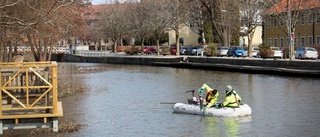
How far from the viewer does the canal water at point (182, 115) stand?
19656 mm

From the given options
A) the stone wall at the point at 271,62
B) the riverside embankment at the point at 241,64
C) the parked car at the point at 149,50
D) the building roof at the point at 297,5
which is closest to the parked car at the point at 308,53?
the riverside embankment at the point at 241,64

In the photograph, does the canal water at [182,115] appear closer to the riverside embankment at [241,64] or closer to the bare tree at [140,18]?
the riverside embankment at [241,64]

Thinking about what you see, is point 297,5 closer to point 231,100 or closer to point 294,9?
point 294,9

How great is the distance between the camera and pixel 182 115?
2333 centimetres

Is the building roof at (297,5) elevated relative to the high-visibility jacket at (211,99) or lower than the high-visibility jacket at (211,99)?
elevated

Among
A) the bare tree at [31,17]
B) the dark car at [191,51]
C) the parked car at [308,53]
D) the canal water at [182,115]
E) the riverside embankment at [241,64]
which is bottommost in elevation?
the canal water at [182,115]

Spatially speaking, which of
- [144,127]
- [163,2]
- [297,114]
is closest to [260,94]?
[297,114]

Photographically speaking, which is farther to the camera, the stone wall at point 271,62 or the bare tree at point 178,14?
the bare tree at point 178,14

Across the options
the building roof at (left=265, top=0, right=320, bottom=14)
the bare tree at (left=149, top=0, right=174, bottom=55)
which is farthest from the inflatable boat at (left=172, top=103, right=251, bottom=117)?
the bare tree at (left=149, top=0, right=174, bottom=55)

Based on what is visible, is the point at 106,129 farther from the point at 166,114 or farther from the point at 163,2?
the point at 163,2

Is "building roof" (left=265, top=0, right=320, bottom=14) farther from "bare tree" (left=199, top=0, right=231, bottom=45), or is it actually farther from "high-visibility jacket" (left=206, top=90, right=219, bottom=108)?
"high-visibility jacket" (left=206, top=90, right=219, bottom=108)

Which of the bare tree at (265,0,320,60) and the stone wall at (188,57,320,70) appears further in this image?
the bare tree at (265,0,320,60)

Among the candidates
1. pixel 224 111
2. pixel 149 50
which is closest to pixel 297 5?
pixel 149 50

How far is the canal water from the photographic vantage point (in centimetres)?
1966
